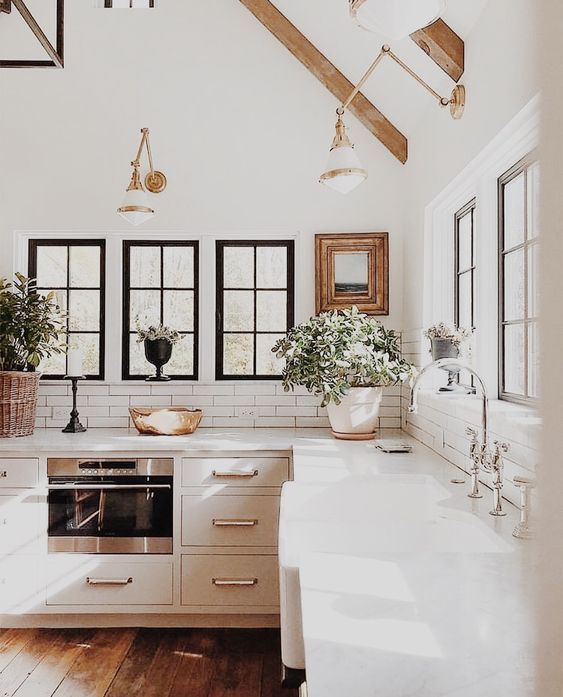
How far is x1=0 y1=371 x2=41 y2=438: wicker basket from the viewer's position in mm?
3279

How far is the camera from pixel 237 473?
310 centimetres

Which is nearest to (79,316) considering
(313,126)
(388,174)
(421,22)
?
(313,126)

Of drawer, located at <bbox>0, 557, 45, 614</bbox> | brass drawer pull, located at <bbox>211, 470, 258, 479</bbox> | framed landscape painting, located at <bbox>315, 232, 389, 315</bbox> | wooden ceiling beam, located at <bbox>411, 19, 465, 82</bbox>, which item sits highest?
wooden ceiling beam, located at <bbox>411, 19, 465, 82</bbox>

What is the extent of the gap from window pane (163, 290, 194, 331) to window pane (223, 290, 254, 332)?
8.2 inches

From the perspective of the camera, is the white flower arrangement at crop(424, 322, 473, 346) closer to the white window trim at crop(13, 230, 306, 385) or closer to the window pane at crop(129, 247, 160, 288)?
the white window trim at crop(13, 230, 306, 385)

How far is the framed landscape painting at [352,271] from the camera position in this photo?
3.72m

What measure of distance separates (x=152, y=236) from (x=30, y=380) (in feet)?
3.59

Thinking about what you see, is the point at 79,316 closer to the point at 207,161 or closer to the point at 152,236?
the point at 152,236

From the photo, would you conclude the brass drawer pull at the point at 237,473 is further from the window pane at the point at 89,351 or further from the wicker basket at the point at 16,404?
the window pane at the point at 89,351

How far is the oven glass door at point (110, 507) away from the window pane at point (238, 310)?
3.62 ft

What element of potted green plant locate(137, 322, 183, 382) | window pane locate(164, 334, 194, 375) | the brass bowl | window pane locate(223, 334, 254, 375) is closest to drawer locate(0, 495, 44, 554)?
the brass bowl

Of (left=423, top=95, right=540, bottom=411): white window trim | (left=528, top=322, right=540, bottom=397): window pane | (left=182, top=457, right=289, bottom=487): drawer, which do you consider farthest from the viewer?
(left=182, top=457, right=289, bottom=487): drawer

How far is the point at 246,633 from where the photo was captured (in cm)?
309

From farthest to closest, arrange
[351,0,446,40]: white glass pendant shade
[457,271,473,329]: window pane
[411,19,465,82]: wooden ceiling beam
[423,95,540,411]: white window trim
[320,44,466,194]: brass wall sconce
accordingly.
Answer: [457,271,473,329]: window pane < [320,44,466,194]: brass wall sconce < [411,19,465,82]: wooden ceiling beam < [423,95,540,411]: white window trim < [351,0,446,40]: white glass pendant shade
